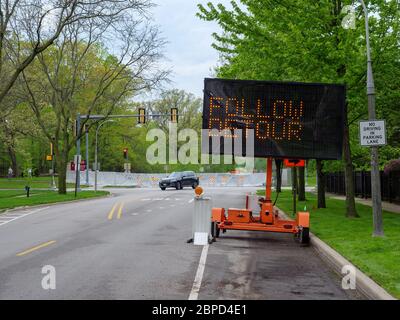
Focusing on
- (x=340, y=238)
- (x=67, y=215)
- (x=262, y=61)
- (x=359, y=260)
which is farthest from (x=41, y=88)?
(x=359, y=260)

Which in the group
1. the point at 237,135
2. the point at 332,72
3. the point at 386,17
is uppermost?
the point at 386,17

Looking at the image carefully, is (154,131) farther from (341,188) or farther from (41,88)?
(341,188)

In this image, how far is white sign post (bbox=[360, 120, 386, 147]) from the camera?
14.2m

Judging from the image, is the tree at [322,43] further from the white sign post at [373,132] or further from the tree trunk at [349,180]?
the white sign post at [373,132]

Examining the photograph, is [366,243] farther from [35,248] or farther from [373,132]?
[35,248]

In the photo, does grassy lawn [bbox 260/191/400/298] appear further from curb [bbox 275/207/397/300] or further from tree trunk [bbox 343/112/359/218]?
tree trunk [bbox 343/112/359/218]

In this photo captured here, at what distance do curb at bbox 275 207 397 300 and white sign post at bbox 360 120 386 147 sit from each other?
9.49 feet

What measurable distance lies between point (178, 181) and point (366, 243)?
1567 inches

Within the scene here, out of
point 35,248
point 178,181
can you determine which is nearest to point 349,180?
point 35,248

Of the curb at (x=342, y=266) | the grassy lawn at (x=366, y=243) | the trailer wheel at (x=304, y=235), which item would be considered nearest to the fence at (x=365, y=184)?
the grassy lawn at (x=366, y=243)

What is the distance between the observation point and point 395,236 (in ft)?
46.5

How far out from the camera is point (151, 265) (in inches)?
413

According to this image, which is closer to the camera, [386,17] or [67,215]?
[386,17]

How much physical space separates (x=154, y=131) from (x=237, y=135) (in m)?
76.8
